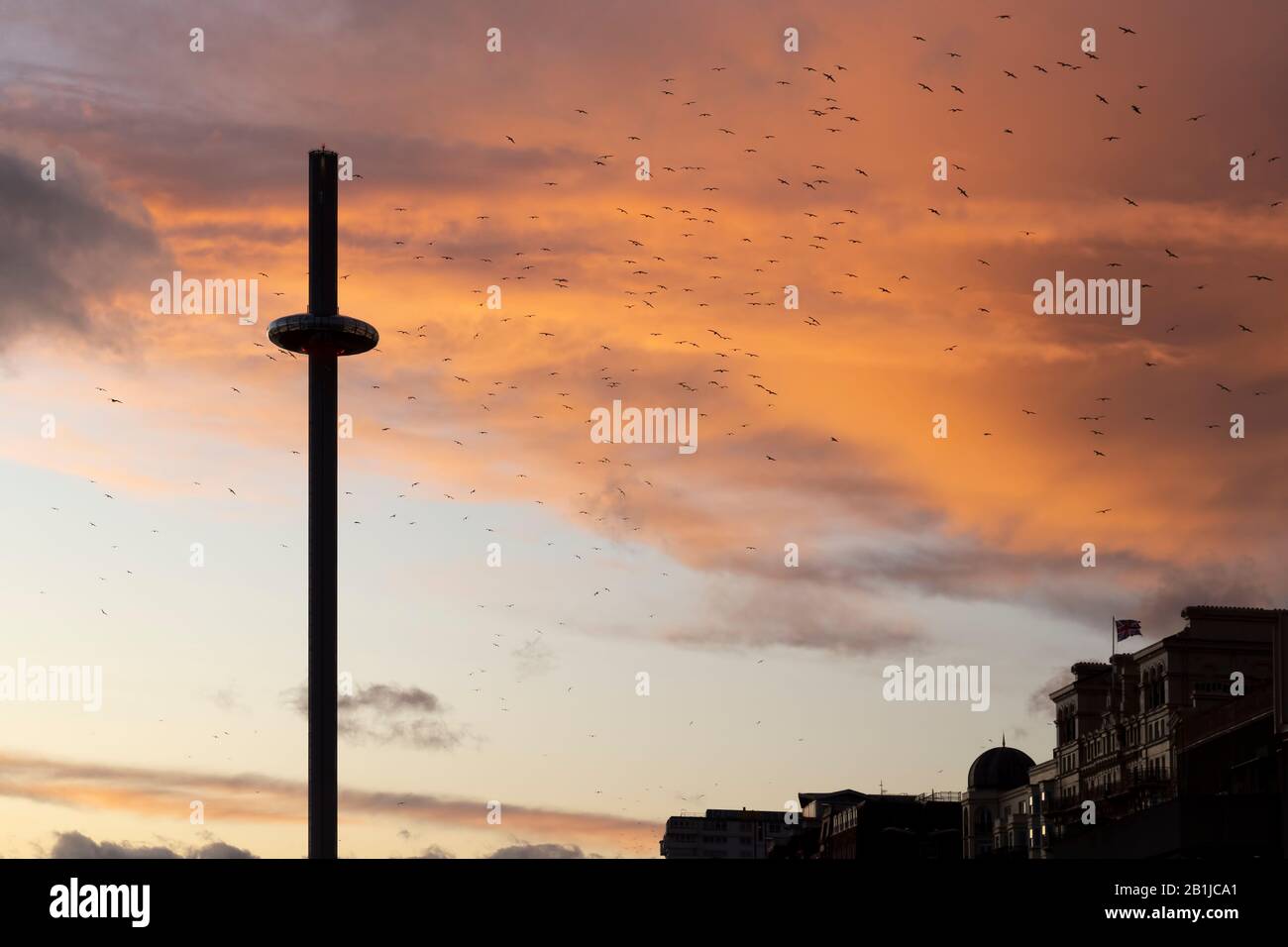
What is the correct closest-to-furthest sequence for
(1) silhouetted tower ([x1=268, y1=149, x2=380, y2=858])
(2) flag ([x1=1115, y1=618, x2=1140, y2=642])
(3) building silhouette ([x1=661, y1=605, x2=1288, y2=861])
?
(3) building silhouette ([x1=661, y1=605, x2=1288, y2=861]) → (1) silhouetted tower ([x1=268, y1=149, x2=380, y2=858]) → (2) flag ([x1=1115, y1=618, x2=1140, y2=642])

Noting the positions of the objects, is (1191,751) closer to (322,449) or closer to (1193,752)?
(1193,752)

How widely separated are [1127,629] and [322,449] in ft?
273

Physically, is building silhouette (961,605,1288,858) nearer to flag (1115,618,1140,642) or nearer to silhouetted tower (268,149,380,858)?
flag (1115,618,1140,642)

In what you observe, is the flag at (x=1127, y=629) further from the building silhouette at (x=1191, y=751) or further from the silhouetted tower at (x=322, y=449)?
the silhouetted tower at (x=322, y=449)

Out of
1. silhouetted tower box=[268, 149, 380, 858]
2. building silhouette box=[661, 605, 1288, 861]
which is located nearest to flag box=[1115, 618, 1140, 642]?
building silhouette box=[661, 605, 1288, 861]

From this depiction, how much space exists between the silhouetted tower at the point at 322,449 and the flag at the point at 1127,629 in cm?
7888

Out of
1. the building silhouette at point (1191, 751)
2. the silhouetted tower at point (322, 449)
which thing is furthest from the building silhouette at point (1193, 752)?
the silhouetted tower at point (322, 449)

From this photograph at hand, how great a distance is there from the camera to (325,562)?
134m

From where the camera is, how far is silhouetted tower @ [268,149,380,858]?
130625mm

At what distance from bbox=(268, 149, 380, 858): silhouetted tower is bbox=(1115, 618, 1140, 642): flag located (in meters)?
78.9

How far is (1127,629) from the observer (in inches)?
7200
